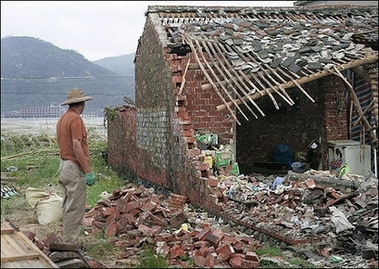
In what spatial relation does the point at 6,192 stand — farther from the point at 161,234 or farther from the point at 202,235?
the point at 202,235

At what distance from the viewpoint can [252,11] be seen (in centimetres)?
1616

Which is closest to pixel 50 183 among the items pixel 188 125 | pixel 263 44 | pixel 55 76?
pixel 188 125

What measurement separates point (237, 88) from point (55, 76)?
23.7 metres

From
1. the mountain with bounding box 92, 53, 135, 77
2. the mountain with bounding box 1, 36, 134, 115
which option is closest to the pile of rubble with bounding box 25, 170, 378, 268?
the mountain with bounding box 1, 36, 134, 115

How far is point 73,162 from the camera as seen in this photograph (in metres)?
7.42

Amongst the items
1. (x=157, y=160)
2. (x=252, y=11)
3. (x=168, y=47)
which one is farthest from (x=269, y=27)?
(x=157, y=160)

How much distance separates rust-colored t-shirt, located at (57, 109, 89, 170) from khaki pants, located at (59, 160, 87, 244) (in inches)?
4.6

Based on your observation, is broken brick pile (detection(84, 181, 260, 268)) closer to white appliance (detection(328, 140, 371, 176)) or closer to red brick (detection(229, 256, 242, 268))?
red brick (detection(229, 256, 242, 268))

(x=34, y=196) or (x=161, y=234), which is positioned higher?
(x=34, y=196)

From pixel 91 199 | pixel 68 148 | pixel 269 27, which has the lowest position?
pixel 91 199

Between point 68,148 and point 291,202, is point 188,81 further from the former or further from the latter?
point 68,148

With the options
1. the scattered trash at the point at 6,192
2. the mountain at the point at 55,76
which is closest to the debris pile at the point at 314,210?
the scattered trash at the point at 6,192

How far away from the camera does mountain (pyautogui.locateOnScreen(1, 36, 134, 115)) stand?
26.1 m

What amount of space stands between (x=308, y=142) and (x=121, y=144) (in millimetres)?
6135
